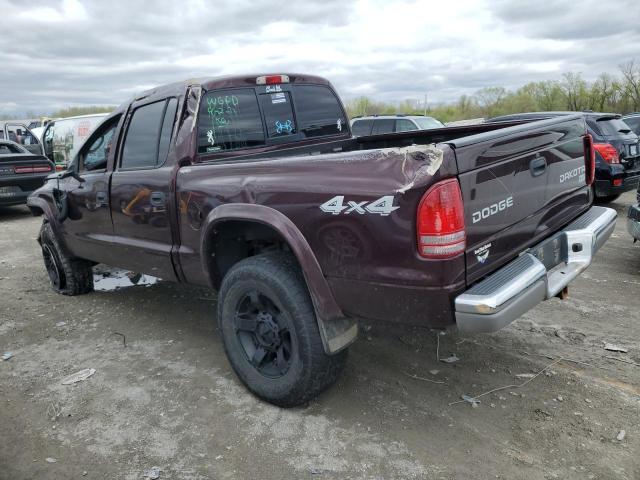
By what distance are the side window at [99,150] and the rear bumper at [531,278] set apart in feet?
10.7

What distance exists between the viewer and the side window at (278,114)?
3.92 m

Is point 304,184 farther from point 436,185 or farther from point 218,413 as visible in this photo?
point 218,413

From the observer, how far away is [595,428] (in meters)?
2.79

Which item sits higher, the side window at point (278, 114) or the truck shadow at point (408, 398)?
the side window at point (278, 114)

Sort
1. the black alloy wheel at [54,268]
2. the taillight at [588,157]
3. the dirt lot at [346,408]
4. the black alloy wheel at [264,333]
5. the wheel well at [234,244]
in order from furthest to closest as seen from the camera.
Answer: the black alloy wheel at [54,268] < the taillight at [588,157] < the wheel well at [234,244] < the black alloy wheel at [264,333] < the dirt lot at [346,408]

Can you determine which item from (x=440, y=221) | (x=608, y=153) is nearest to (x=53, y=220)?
(x=440, y=221)

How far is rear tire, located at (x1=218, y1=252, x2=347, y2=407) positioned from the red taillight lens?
287 inches

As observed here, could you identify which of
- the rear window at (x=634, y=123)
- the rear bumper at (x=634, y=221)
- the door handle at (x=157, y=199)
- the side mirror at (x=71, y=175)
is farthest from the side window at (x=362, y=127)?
the door handle at (x=157, y=199)

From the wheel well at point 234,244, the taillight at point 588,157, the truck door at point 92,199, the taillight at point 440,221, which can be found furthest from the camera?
the truck door at point 92,199

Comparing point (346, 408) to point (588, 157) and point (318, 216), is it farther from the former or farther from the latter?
point (588, 157)

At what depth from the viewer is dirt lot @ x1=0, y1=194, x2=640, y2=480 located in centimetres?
261

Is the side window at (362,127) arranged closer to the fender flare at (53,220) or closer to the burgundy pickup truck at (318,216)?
the burgundy pickup truck at (318,216)

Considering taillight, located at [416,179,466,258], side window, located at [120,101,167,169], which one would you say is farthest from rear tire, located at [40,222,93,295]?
taillight, located at [416,179,466,258]

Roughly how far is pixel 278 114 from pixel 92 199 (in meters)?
1.79
